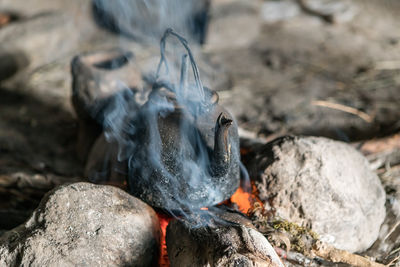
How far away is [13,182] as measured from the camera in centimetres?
307

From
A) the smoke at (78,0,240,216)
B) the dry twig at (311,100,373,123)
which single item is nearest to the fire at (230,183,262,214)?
the smoke at (78,0,240,216)

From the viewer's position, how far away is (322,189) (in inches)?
90.3

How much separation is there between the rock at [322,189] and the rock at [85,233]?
73cm

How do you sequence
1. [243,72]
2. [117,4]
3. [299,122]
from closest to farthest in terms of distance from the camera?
[299,122] < [243,72] < [117,4]

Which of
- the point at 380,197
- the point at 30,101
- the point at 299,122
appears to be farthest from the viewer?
the point at 30,101

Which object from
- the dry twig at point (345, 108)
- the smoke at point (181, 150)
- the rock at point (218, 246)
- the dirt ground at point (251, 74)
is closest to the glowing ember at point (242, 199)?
the smoke at point (181, 150)

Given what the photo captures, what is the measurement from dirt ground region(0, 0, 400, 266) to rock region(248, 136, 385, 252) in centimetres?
49

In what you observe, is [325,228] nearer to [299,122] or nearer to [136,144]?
[136,144]

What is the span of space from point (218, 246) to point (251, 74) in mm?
3841

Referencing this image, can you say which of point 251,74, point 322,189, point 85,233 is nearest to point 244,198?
point 322,189

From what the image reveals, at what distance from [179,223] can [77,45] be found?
4.54m

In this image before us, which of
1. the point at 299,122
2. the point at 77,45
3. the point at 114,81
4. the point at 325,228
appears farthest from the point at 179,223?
the point at 77,45

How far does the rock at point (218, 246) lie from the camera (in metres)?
1.74

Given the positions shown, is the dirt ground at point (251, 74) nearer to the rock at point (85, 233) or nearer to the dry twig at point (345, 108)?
the dry twig at point (345, 108)
